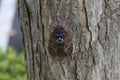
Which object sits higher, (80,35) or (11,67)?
(80,35)

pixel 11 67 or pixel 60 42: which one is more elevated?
pixel 60 42

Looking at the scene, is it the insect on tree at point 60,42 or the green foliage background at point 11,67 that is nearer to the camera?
the insect on tree at point 60,42

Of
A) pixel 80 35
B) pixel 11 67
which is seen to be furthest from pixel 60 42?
pixel 11 67

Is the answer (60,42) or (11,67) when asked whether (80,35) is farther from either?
(11,67)

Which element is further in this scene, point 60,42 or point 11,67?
point 11,67

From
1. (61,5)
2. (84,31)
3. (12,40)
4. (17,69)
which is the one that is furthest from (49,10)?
(12,40)

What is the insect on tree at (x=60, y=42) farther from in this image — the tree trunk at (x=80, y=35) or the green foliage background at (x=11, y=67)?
the green foliage background at (x=11, y=67)

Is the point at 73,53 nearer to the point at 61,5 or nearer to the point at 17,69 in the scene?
the point at 61,5

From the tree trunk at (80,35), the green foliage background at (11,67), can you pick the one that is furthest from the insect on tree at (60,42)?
the green foliage background at (11,67)
